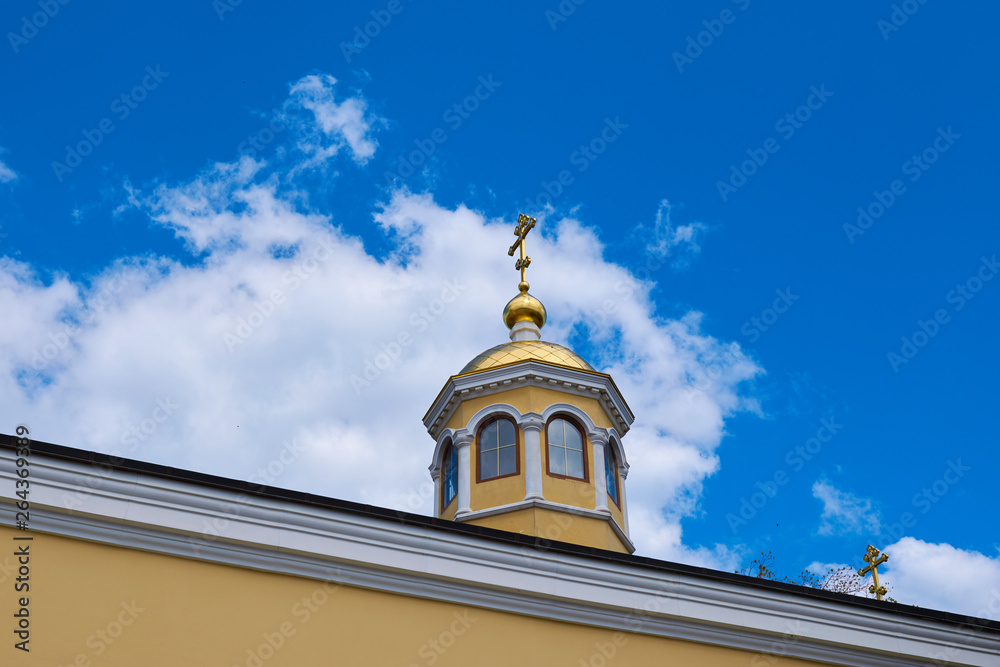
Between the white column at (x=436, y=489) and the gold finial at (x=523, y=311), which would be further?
the gold finial at (x=523, y=311)

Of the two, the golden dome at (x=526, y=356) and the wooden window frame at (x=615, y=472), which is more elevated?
the golden dome at (x=526, y=356)

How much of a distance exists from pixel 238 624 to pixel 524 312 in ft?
39.5

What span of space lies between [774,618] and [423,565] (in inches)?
121

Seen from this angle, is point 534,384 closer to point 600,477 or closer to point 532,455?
point 532,455

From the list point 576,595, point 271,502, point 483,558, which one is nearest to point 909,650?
point 576,595

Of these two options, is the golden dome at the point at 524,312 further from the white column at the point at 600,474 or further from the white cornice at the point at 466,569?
the white cornice at the point at 466,569

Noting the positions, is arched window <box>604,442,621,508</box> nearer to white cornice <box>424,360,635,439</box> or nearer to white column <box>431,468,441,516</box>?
white cornice <box>424,360,635,439</box>

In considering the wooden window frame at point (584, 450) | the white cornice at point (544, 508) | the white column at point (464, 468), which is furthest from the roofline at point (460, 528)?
the white column at point (464, 468)

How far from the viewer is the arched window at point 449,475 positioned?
16.0 m

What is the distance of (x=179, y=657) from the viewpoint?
6387 millimetres

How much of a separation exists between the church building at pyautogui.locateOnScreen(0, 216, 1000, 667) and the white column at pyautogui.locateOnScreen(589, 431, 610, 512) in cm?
677

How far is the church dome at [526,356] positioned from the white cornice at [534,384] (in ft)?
0.55

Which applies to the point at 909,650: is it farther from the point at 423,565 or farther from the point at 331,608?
the point at 331,608

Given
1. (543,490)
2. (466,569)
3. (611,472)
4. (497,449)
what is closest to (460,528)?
(466,569)
